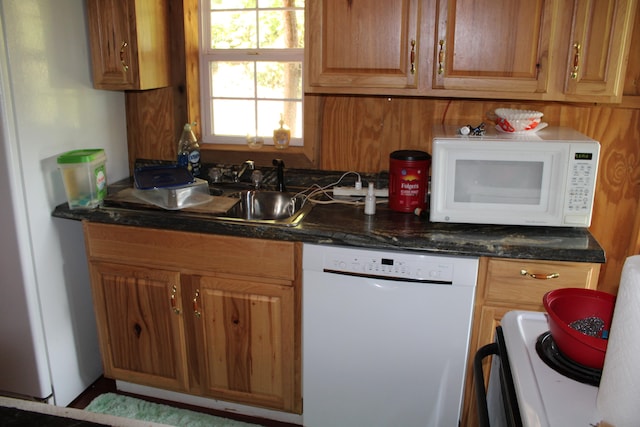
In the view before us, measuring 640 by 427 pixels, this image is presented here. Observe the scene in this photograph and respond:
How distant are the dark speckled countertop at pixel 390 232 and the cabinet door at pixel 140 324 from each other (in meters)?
0.23

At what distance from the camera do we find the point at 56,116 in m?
2.19

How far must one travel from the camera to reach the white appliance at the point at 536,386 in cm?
86

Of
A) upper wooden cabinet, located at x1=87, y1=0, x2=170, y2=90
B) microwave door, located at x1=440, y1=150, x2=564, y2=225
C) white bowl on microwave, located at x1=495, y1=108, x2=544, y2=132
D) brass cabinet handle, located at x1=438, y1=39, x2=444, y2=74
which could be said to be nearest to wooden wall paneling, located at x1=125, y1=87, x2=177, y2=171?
upper wooden cabinet, located at x1=87, y1=0, x2=170, y2=90

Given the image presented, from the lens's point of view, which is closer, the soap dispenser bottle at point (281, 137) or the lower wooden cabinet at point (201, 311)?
the lower wooden cabinet at point (201, 311)

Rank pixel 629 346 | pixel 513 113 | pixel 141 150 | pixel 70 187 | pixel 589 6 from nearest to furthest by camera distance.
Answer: pixel 629 346 < pixel 589 6 < pixel 513 113 < pixel 70 187 < pixel 141 150

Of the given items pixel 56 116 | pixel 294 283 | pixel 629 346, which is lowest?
pixel 294 283

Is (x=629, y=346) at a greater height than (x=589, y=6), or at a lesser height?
lesser

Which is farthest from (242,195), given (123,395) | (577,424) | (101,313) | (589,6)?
(577,424)

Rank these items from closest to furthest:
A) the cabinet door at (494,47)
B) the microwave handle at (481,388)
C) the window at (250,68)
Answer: the microwave handle at (481,388) < the cabinet door at (494,47) < the window at (250,68)

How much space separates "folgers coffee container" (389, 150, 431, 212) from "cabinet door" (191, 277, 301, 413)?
1.84ft

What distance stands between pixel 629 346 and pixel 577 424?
0.56 ft

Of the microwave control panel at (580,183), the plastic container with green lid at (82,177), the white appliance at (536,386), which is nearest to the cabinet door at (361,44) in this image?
the microwave control panel at (580,183)

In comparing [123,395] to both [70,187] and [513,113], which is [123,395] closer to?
[70,187]

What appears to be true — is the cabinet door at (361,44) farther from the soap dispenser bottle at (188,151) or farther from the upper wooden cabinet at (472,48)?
the soap dispenser bottle at (188,151)
